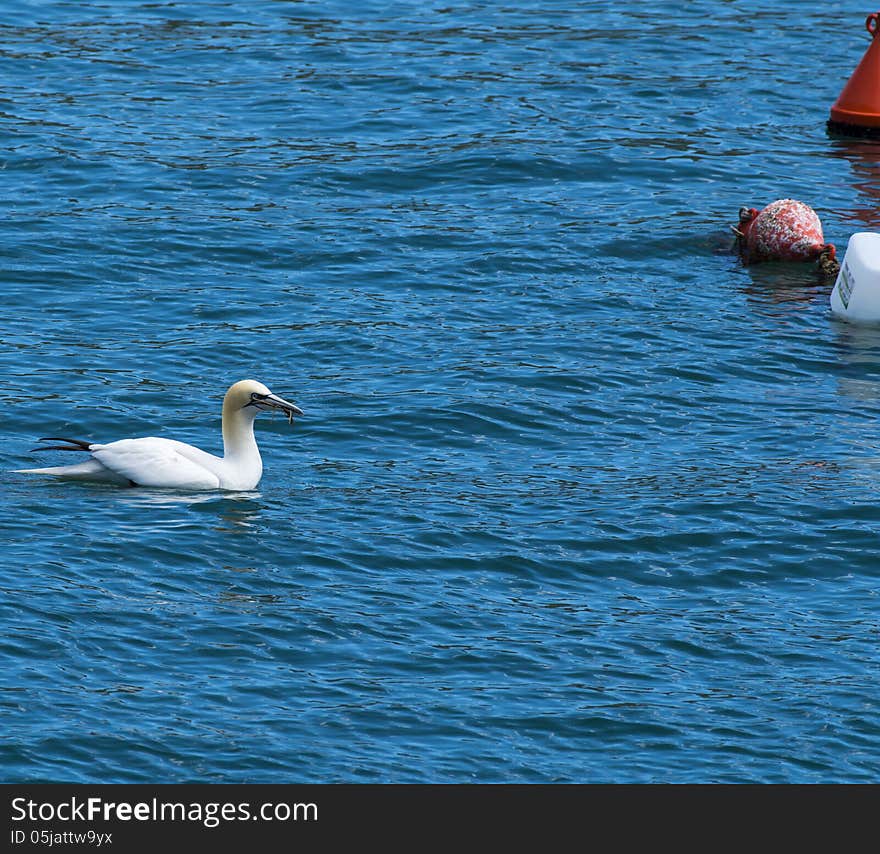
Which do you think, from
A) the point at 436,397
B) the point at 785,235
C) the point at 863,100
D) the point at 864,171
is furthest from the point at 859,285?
the point at 863,100

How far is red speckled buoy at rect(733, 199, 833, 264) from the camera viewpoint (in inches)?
763

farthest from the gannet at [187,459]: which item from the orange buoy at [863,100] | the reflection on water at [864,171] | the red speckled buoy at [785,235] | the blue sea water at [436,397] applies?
the orange buoy at [863,100]

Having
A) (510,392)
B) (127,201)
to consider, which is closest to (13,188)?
(127,201)

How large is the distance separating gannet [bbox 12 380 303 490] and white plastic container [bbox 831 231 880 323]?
647 centimetres

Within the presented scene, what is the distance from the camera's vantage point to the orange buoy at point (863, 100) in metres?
23.7

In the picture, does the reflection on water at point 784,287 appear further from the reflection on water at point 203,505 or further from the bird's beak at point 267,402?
the reflection on water at point 203,505

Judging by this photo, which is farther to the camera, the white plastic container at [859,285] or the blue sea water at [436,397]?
the white plastic container at [859,285]

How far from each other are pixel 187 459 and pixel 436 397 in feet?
9.08

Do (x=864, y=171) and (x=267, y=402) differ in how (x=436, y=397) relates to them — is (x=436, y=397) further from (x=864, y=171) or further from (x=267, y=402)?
(x=864, y=171)

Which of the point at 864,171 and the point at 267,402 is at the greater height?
the point at 864,171

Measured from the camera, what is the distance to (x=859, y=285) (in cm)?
1773

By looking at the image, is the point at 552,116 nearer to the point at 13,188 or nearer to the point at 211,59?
the point at 211,59

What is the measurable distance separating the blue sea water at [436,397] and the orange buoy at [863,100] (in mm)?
533

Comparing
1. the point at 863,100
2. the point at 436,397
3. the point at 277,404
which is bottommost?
the point at 277,404
